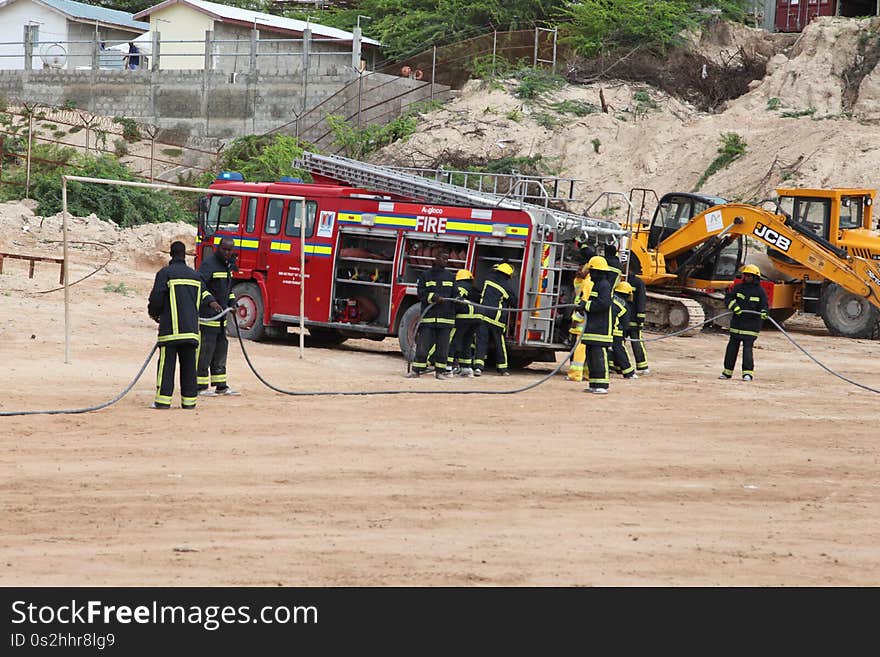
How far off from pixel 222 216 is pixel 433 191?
148 inches

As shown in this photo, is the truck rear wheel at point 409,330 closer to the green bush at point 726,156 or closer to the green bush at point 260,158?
the green bush at point 260,158

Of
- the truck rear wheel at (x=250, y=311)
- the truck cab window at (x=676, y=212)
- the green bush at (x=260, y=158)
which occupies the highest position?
the green bush at (x=260, y=158)

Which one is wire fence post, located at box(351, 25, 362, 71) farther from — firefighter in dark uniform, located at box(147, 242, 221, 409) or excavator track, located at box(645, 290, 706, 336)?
firefighter in dark uniform, located at box(147, 242, 221, 409)

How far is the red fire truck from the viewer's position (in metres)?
17.6

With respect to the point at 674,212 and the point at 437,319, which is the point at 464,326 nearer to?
the point at 437,319

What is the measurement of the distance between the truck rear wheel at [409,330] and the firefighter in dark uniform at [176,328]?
517 centimetres

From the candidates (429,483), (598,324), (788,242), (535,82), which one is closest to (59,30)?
(535,82)

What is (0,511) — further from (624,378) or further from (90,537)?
(624,378)

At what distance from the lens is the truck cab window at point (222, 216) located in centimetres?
2028

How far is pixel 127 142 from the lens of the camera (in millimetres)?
41781

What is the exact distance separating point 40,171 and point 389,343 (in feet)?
61.5

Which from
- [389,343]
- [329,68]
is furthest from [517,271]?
[329,68]

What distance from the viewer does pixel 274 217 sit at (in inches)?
784

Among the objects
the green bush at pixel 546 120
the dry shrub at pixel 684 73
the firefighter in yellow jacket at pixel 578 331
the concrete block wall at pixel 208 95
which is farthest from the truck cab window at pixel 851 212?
the concrete block wall at pixel 208 95
